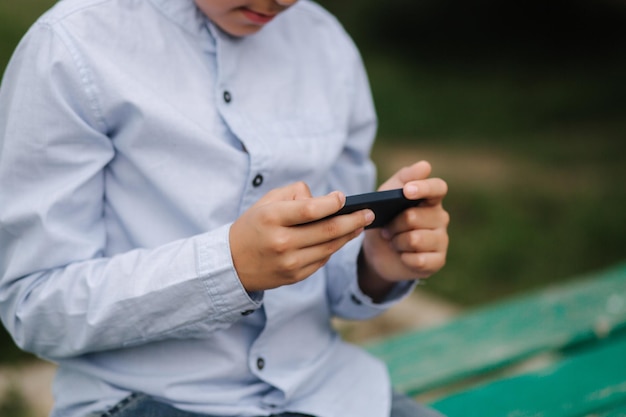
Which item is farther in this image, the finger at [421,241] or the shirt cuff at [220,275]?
the finger at [421,241]

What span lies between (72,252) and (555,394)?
1.24 metres

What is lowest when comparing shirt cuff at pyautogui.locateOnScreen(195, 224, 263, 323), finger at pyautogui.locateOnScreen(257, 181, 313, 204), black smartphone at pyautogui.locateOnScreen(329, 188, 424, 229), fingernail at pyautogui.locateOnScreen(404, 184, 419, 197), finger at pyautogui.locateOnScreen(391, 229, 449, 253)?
shirt cuff at pyautogui.locateOnScreen(195, 224, 263, 323)

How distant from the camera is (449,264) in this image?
4.40m

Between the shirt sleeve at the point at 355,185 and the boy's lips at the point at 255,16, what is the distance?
36 cm

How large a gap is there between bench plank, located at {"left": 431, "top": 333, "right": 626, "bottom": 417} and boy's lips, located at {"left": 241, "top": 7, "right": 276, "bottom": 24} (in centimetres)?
98

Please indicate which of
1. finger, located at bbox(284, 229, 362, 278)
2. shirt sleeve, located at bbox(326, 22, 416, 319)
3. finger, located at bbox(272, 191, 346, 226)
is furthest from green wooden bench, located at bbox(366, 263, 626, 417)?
finger, located at bbox(272, 191, 346, 226)

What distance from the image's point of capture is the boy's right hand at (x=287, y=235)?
1.33 metres

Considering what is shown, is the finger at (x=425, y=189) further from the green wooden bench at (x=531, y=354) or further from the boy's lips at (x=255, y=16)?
the green wooden bench at (x=531, y=354)

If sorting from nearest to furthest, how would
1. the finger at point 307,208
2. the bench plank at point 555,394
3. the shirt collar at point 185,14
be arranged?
the finger at point 307,208 → the shirt collar at point 185,14 → the bench plank at point 555,394

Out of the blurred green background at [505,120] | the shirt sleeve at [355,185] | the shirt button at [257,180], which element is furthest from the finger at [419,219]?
the blurred green background at [505,120]

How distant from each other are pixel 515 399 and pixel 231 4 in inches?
45.0

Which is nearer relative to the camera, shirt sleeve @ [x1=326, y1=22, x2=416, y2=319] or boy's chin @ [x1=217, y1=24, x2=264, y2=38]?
boy's chin @ [x1=217, y1=24, x2=264, y2=38]

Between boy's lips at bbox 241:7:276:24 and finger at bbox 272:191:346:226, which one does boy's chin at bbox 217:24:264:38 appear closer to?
boy's lips at bbox 241:7:276:24

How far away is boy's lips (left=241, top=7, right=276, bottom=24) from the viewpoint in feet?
5.21
